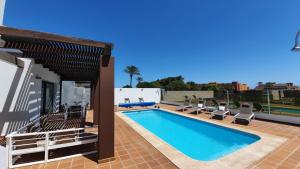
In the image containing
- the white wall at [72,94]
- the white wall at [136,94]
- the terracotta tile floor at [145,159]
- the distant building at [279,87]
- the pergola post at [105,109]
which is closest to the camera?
the terracotta tile floor at [145,159]

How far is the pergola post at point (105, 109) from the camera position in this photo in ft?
11.2

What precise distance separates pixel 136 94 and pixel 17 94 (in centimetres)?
1356

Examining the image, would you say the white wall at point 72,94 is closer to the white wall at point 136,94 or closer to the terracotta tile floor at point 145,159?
the white wall at point 136,94

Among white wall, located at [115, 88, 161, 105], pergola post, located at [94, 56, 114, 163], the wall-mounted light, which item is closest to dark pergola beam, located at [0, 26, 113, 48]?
pergola post, located at [94, 56, 114, 163]

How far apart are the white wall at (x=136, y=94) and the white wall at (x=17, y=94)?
1092cm

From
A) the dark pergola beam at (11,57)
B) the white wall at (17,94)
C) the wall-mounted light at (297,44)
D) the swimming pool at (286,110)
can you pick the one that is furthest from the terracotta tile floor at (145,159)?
the swimming pool at (286,110)

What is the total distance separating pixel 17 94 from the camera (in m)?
4.76

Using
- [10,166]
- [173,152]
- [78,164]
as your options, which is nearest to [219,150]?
[173,152]

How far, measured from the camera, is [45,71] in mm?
7148

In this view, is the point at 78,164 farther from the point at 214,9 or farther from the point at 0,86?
the point at 214,9

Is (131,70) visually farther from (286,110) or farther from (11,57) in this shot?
(11,57)

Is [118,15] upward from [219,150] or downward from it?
upward

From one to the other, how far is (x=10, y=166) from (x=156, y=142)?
369cm

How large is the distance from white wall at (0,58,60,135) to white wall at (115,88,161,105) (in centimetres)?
1092
